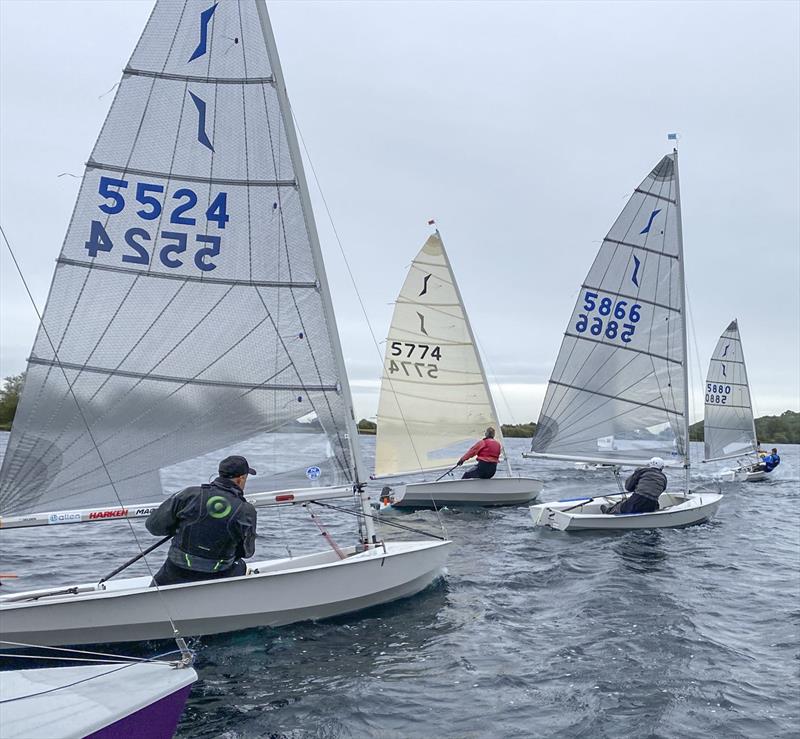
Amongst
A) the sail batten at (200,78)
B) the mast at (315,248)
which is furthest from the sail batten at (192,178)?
the sail batten at (200,78)

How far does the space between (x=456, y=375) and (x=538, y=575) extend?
809cm

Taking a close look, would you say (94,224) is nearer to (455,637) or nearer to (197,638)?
(197,638)

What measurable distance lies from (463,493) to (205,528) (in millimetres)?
9932

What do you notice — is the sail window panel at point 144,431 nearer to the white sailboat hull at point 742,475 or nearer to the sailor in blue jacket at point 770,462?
the white sailboat hull at point 742,475

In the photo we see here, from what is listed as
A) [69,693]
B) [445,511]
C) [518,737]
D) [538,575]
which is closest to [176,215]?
[69,693]

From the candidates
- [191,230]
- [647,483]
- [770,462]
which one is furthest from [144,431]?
[770,462]

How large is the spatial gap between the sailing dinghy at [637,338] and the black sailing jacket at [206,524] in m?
11.7

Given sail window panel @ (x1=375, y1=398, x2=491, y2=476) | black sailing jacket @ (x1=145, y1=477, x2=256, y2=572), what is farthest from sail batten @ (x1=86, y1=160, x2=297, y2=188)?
sail window panel @ (x1=375, y1=398, x2=491, y2=476)

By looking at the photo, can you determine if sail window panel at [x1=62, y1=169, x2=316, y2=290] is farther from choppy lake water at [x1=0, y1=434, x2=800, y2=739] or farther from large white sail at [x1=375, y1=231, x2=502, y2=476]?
large white sail at [x1=375, y1=231, x2=502, y2=476]

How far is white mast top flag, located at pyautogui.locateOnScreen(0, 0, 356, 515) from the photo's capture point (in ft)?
23.1

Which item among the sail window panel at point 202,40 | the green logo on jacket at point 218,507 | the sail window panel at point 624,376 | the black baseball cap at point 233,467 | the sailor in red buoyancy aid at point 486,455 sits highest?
the sail window panel at point 202,40

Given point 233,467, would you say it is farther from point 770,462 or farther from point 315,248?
point 770,462

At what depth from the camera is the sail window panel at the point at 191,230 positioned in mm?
7102

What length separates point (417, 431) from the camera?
56.9ft
